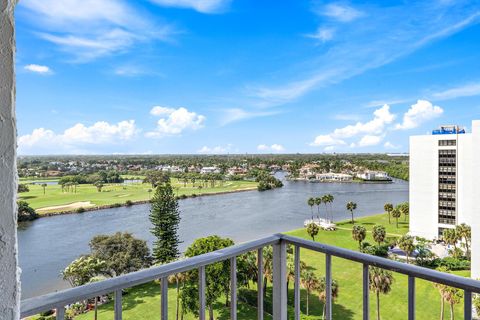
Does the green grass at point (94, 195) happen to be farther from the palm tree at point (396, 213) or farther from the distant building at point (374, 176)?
the distant building at point (374, 176)

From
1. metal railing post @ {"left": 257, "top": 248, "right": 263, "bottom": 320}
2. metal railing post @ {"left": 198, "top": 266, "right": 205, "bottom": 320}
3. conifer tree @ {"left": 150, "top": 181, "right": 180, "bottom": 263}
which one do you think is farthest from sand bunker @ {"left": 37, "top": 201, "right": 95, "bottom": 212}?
metal railing post @ {"left": 198, "top": 266, "right": 205, "bottom": 320}

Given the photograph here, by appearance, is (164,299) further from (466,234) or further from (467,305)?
(466,234)

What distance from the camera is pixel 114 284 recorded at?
773 millimetres

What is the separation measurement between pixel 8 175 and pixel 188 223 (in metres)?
23.1

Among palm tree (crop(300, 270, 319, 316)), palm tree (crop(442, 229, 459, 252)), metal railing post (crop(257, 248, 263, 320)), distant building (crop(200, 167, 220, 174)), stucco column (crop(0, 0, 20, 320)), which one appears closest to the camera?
stucco column (crop(0, 0, 20, 320))

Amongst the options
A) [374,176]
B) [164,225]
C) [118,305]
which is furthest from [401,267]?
[374,176]

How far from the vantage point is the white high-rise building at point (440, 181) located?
18.8 meters

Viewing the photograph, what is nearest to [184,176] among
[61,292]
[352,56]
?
[352,56]

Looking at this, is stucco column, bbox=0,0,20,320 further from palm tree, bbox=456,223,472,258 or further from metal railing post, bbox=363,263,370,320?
palm tree, bbox=456,223,472,258

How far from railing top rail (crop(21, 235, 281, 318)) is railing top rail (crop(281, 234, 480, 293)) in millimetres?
271

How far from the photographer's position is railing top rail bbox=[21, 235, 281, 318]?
2.22 feet

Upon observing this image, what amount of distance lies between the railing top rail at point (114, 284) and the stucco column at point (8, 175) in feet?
0.40

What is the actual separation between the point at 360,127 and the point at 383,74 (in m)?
9.00

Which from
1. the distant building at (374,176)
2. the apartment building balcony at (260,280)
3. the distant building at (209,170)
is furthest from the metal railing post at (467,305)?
the distant building at (374,176)
